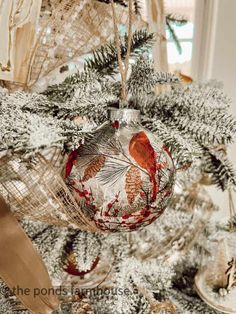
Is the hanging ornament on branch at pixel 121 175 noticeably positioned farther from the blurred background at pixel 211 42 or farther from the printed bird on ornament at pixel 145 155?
the blurred background at pixel 211 42

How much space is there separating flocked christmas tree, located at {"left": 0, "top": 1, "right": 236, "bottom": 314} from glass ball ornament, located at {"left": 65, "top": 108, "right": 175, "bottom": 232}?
2 centimetres

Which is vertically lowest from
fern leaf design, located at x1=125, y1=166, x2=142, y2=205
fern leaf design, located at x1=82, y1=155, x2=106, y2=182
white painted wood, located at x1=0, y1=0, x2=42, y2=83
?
fern leaf design, located at x1=125, y1=166, x2=142, y2=205

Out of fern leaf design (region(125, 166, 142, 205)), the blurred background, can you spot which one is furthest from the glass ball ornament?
the blurred background

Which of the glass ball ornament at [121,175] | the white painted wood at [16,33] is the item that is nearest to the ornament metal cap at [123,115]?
the glass ball ornament at [121,175]

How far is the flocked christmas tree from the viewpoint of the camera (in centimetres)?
41

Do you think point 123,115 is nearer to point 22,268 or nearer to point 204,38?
point 22,268

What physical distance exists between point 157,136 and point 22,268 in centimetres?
20

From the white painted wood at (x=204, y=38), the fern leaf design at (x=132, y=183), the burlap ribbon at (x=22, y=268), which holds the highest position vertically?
the white painted wood at (x=204, y=38)

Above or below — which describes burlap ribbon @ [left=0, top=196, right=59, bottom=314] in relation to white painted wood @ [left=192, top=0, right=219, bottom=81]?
below

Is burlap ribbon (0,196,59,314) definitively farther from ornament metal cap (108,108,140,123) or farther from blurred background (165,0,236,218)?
blurred background (165,0,236,218)

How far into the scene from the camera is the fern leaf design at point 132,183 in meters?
0.38

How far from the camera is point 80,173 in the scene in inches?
15.2

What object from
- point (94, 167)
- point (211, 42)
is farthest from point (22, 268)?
point (211, 42)

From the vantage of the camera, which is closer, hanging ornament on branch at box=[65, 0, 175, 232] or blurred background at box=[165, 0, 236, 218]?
hanging ornament on branch at box=[65, 0, 175, 232]
